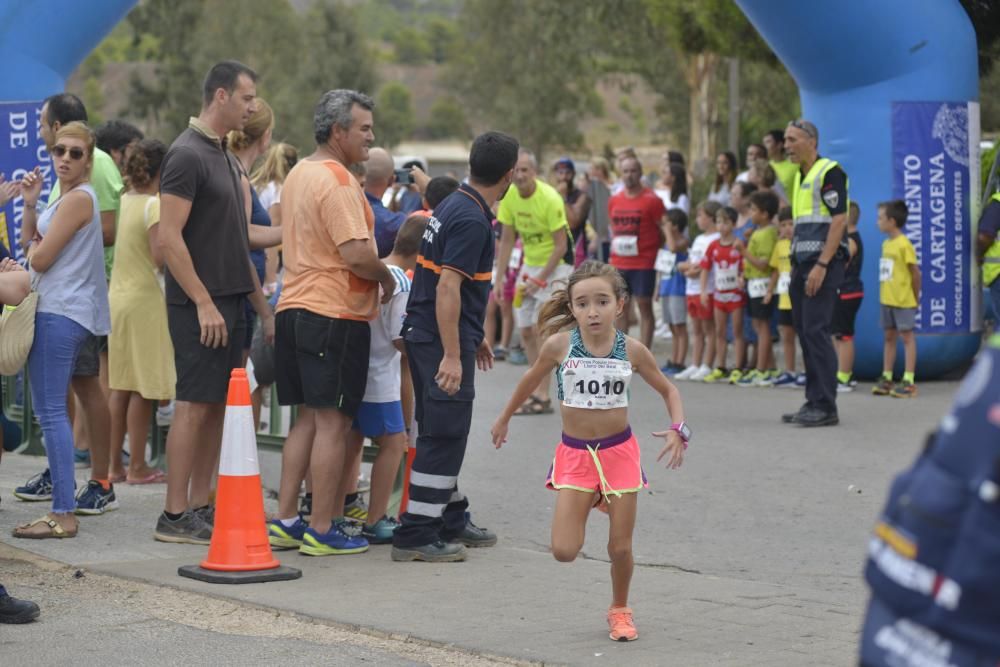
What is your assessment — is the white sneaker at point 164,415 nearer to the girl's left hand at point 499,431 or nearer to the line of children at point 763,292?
the girl's left hand at point 499,431

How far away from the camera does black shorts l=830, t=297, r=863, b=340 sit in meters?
12.4

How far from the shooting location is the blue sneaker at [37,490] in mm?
8062

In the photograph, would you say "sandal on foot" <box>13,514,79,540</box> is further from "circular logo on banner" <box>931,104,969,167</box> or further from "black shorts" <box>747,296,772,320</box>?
"circular logo on banner" <box>931,104,969,167</box>

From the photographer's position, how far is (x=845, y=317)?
12.5 metres

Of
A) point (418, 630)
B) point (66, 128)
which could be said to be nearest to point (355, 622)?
point (418, 630)

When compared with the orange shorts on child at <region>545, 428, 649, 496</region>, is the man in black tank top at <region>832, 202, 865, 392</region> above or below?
above

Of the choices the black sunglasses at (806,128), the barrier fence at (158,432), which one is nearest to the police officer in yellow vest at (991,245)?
the black sunglasses at (806,128)

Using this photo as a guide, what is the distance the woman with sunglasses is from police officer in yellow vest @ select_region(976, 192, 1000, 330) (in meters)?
6.53

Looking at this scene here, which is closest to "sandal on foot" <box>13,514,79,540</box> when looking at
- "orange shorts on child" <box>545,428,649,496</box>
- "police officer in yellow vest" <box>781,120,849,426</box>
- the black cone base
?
the black cone base

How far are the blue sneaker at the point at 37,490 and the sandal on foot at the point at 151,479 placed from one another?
0.59m

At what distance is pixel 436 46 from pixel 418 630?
181515 millimetres

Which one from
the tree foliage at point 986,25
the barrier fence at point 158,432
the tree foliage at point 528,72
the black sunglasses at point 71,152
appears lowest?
the barrier fence at point 158,432

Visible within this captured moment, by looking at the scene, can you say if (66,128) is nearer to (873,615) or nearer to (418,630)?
(418,630)

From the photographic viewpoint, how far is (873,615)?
2.66 meters
